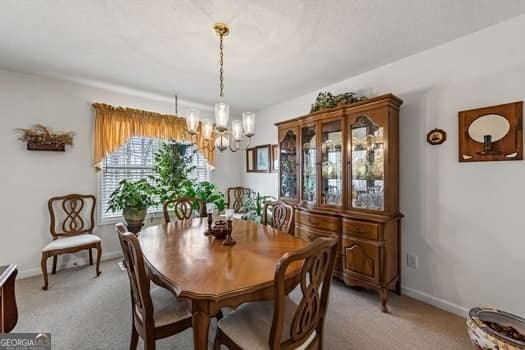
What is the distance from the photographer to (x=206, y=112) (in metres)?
4.38

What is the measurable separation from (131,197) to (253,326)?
2.58 meters

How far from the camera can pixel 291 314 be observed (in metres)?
1.39

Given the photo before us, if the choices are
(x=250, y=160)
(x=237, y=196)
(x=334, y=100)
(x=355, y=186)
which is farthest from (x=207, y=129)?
(x=237, y=196)

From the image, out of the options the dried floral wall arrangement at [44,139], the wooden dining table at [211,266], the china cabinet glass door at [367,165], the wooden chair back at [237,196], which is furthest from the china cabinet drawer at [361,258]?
the dried floral wall arrangement at [44,139]

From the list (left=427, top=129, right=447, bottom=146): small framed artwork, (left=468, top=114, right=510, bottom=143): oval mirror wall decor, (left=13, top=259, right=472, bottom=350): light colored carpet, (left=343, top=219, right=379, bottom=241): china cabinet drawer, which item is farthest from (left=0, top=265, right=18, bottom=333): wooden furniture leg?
(left=468, top=114, right=510, bottom=143): oval mirror wall decor

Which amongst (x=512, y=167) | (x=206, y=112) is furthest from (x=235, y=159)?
(x=512, y=167)

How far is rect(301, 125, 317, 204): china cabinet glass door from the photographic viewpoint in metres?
2.94

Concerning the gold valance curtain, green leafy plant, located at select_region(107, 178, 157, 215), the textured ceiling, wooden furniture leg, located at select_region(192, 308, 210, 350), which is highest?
the textured ceiling

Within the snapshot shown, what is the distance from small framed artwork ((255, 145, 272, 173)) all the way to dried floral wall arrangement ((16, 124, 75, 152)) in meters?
2.87

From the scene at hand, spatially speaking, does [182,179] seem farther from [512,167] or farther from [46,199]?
[512,167]

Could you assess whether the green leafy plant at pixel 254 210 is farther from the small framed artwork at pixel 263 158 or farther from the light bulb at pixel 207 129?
the light bulb at pixel 207 129

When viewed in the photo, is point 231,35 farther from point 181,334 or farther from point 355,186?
point 181,334

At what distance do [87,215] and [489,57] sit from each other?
15.9ft

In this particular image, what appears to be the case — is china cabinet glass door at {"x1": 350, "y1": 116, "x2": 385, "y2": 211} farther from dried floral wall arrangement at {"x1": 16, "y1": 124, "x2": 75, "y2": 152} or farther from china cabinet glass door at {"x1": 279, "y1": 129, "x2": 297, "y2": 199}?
dried floral wall arrangement at {"x1": 16, "y1": 124, "x2": 75, "y2": 152}
